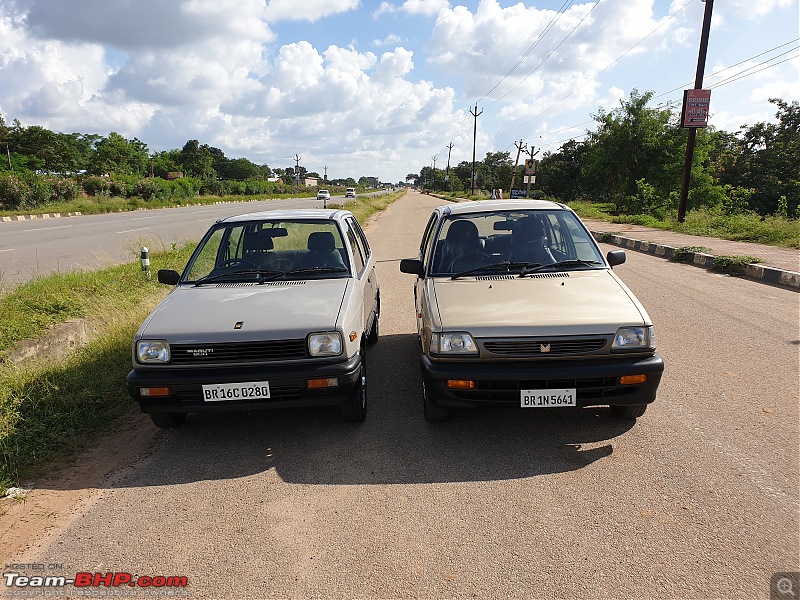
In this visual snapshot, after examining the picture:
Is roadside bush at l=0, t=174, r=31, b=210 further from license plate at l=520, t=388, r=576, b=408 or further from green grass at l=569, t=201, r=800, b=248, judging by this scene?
license plate at l=520, t=388, r=576, b=408

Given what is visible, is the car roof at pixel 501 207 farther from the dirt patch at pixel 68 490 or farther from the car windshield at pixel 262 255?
the dirt patch at pixel 68 490

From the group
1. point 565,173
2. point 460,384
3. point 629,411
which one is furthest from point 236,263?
point 565,173

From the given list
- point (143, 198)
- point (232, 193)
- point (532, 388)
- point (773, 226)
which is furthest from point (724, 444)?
point (232, 193)

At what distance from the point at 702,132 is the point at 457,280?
105 ft

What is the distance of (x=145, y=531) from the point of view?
2.90 meters

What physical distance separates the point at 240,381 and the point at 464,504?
1.69 meters

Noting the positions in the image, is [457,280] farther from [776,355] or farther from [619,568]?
[776,355]

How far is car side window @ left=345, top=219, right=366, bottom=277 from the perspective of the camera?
517cm

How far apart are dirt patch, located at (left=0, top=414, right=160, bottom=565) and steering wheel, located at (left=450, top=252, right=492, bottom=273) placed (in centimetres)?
282

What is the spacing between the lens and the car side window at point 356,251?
5171mm

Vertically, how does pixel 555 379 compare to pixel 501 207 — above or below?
→ below

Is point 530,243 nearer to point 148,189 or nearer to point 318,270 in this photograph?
point 318,270

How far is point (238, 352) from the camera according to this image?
372 centimetres

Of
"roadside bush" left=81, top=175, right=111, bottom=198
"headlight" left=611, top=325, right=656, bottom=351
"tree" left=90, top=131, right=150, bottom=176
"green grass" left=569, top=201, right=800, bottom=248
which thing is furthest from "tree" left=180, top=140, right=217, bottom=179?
"headlight" left=611, top=325, right=656, bottom=351
